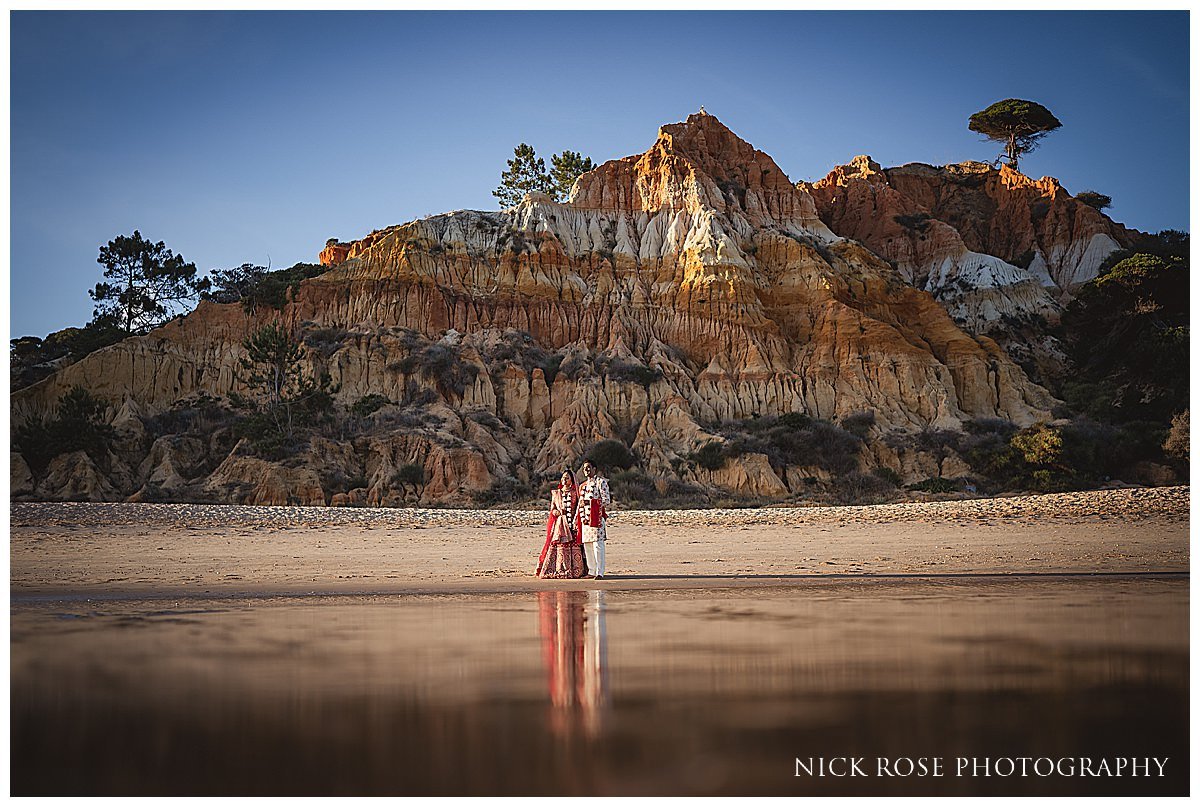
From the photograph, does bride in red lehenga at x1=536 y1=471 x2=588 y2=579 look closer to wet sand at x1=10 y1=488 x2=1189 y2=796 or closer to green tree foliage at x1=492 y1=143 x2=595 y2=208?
wet sand at x1=10 y1=488 x2=1189 y2=796

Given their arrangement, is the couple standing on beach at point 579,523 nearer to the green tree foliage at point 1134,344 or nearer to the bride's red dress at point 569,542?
the bride's red dress at point 569,542

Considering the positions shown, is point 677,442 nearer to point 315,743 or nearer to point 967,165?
point 315,743

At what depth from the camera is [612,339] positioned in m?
45.6

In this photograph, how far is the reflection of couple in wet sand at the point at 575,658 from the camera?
5.27m

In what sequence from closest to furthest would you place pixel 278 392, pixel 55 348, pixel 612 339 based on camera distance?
pixel 278 392 < pixel 612 339 < pixel 55 348

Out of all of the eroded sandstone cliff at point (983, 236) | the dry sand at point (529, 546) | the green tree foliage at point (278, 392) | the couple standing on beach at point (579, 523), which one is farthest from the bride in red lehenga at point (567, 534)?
the eroded sandstone cliff at point (983, 236)

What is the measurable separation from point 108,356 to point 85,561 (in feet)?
98.0

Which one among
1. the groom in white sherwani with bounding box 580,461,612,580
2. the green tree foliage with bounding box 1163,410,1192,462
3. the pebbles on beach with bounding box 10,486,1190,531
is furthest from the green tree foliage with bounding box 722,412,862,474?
the groom in white sherwani with bounding box 580,461,612,580

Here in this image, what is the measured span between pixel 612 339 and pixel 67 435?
22106mm

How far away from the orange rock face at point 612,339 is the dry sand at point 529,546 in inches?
588

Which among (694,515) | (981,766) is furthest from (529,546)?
(981,766)

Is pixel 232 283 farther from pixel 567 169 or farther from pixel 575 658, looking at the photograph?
pixel 575 658

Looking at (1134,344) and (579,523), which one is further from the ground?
(1134,344)

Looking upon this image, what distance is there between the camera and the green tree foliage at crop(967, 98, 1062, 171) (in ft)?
239
